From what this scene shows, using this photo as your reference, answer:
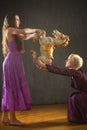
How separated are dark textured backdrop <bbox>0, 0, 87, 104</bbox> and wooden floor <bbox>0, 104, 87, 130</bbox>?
32 cm

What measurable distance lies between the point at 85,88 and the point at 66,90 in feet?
6.28

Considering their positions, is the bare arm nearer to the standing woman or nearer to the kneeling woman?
the standing woman

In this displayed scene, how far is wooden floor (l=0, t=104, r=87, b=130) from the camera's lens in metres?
4.50

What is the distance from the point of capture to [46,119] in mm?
5059

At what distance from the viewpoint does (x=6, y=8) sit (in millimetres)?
6305

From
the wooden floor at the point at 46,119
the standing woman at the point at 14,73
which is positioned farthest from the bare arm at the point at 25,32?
the wooden floor at the point at 46,119

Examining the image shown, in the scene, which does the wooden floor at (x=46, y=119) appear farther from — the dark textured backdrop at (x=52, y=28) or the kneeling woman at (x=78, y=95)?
the dark textured backdrop at (x=52, y=28)

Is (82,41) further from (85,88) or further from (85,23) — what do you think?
(85,88)

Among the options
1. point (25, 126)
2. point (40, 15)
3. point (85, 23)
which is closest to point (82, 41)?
point (85, 23)

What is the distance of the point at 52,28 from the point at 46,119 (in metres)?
1.97

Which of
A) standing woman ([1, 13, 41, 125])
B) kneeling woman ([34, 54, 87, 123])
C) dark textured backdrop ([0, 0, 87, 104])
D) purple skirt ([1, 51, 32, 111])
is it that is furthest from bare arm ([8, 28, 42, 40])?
dark textured backdrop ([0, 0, 87, 104])

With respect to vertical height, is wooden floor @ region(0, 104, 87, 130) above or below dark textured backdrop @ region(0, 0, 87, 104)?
below

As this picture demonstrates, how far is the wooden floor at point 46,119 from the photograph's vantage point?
4504mm

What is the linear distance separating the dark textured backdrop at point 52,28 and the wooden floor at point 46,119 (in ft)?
1.04
